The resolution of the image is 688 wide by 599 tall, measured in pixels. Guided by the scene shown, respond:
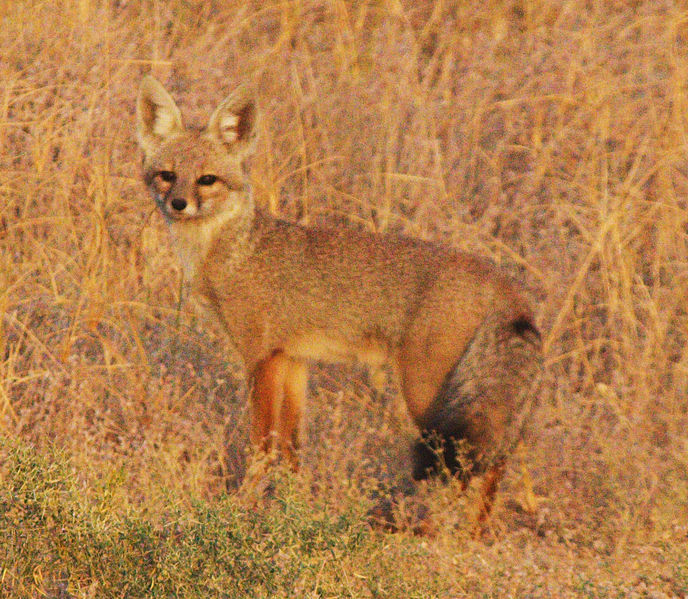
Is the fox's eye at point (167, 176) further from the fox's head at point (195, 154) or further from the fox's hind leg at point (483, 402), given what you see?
the fox's hind leg at point (483, 402)

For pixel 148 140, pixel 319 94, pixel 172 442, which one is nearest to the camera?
pixel 172 442

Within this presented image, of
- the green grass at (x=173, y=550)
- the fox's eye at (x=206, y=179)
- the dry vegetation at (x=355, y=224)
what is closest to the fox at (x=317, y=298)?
the fox's eye at (x=206, y=179)

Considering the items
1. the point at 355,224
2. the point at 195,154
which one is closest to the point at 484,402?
the point at 195,154

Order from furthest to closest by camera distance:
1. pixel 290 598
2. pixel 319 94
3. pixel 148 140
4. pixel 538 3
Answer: pixel 538 3 < pixel 319 94 < pixel 148 140 < pixel 290 598

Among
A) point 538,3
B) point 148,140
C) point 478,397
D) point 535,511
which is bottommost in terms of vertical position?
point 535,511

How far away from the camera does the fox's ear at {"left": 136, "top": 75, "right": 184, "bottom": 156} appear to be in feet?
14.6

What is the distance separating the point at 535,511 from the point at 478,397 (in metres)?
0.82

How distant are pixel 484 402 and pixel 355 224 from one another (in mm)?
1890

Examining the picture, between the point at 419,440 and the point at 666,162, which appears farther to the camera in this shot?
the point at 666,162

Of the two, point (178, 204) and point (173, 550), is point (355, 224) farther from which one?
point (173, 550)

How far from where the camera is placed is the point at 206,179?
14.3ft

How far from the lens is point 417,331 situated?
4098 mm

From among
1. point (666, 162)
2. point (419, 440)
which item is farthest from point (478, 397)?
point (666, 162)

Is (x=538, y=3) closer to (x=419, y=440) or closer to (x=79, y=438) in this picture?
(x=419, y=440)
